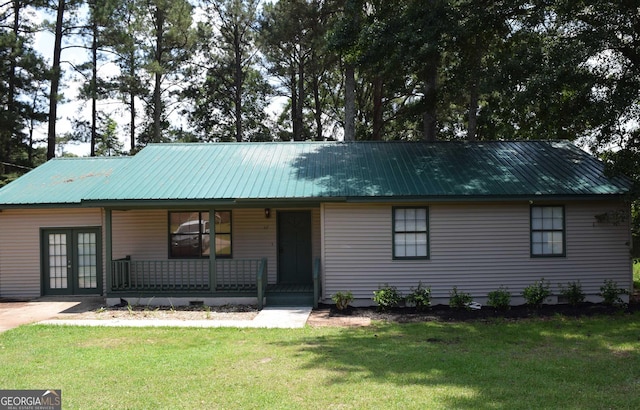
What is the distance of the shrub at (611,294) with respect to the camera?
11.8 metres

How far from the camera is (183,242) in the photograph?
1379 centimetres

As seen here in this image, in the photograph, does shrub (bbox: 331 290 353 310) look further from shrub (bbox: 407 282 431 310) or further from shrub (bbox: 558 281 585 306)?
shrub (bbox: 558 281 585 306)

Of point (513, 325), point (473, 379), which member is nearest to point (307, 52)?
point (513, 325)

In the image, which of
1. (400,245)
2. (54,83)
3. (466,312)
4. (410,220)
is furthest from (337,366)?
(54,83)

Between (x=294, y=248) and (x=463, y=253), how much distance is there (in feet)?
14.8

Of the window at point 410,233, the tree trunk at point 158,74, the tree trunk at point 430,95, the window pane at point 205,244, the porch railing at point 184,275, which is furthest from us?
the tree trunk at point 158,74

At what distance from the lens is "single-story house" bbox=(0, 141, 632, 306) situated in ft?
39.9

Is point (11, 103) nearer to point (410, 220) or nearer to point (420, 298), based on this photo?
point (410, 220)

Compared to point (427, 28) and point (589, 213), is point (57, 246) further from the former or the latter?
point (589, 213)

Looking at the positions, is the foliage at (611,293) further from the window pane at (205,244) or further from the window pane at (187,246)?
the window pane at (187,246)

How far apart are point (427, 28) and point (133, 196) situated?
883 cm

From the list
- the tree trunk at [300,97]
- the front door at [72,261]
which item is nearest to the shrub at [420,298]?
the front door at [72,261]

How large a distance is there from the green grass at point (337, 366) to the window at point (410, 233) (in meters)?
2.44

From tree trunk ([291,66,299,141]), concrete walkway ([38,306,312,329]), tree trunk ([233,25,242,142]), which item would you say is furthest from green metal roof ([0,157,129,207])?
tree trunk ([291,66,299,141])
